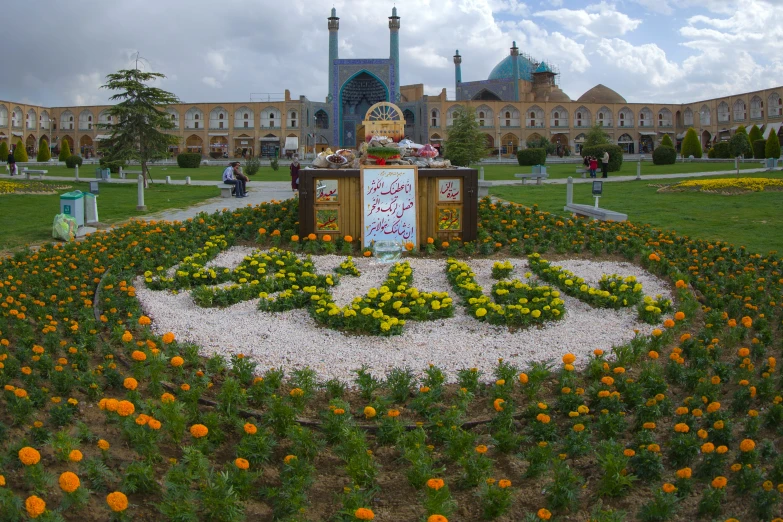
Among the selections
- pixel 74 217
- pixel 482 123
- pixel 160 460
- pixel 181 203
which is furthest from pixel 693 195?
pixel 482 123

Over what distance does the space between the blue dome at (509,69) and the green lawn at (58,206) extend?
53.2m

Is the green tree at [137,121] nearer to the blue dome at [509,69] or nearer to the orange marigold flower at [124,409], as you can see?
the orange marigold flower at [124,409]

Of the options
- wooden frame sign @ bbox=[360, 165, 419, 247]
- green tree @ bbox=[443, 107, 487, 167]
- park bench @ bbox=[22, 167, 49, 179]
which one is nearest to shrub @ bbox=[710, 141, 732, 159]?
green tree @ bbox=[443, 107, 487, 167]

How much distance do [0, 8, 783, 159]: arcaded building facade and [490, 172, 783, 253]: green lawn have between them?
38.3 m

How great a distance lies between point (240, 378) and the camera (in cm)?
530

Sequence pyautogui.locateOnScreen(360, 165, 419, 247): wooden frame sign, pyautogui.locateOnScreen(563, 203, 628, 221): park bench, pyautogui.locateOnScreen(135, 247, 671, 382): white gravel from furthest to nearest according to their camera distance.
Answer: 1. pyautogui.locateOnScreen(563, 203, 628, 221): park bench
2. pyautogui.locateOnScreen(360, 165, 419, 247): wooden frame sign
3. pyautogui.locateOnScreen(135, 247, 671, 382): white gravel

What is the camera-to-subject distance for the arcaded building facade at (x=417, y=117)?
60000 mm

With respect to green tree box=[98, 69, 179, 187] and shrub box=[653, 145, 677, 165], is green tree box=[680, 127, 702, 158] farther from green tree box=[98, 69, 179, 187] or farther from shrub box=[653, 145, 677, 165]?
green tree box=[98, 69, 179, 187]

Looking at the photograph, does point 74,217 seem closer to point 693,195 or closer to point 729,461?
point 729,461

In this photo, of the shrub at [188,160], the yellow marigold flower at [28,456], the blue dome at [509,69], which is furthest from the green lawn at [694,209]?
the blue dome at [509,69]

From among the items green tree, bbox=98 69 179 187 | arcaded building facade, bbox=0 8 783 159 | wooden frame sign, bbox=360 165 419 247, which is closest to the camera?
wooden frame sign, bbox=360 165 419 247

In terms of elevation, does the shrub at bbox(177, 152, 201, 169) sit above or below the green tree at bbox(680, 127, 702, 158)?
below

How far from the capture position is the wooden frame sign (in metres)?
9.72

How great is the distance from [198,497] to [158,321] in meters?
3.54
